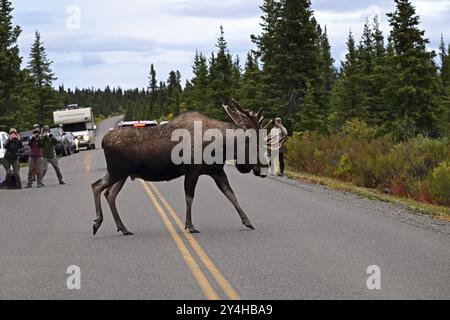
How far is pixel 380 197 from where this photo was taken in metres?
18.0

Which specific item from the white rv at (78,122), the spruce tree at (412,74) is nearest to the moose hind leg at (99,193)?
the spruce tree at (412,74)

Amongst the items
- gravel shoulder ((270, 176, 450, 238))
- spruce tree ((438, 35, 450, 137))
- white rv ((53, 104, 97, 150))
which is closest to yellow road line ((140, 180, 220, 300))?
gravel shoulder ((270, 176, 450, 238))

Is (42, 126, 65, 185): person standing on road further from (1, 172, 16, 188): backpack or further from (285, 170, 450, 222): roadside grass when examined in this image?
(285, 170, 450, 222): roadside grass

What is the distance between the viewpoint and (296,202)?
16.5 m

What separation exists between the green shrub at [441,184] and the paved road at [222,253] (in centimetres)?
234

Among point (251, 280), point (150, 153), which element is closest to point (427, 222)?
Result: point (150, 153)

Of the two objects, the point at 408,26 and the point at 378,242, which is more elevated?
the point at 408,26

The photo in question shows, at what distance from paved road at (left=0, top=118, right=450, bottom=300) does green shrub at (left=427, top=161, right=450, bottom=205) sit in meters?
2.34

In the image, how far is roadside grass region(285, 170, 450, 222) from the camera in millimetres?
14909

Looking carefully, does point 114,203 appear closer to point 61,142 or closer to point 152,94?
point 61,142

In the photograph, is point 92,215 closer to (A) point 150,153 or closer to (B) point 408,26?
(A) point 150,153

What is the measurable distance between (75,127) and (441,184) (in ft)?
137

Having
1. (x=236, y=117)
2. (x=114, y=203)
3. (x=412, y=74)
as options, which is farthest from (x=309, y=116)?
(x=114, y=203)

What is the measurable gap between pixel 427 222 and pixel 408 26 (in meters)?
36.3
